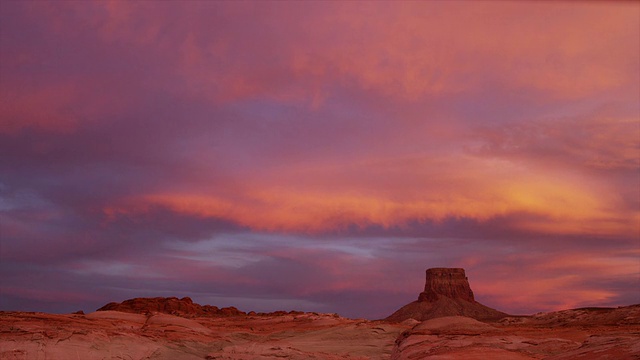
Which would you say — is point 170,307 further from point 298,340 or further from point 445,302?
point 445,302

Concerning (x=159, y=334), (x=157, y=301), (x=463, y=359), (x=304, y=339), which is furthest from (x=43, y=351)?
(x=157, y=301)

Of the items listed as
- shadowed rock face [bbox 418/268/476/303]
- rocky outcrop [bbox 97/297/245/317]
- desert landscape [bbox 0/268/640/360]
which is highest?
shadowed rock face [bbox 418/268/476/303]

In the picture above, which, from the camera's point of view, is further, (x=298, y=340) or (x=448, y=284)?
(x=448, y=284)

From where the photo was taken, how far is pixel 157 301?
107312 millimetres

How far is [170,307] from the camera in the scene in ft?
344

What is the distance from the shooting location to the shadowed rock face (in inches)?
7274

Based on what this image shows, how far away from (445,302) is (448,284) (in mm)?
15056

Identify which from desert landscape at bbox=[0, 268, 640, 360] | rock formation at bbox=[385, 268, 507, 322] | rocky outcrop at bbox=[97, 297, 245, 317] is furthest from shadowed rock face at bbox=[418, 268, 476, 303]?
desert landscape at bbox=[0, 268, 640, 360]

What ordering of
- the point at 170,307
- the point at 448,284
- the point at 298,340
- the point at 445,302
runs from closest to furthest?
the point at 298,340 → the point at 170,307 → the point at 445,302 → the point at 448,284

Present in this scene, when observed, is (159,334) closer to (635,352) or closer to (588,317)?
(635,352)

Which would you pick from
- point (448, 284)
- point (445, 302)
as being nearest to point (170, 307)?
point (445, 302)

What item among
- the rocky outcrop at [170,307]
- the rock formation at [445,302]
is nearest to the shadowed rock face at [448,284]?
the rock formation at [445,302]

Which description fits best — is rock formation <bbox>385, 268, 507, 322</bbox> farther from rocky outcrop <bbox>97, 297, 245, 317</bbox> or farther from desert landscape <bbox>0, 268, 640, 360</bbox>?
desert landscape <bbox>0, 268, 640, 360</bbox>

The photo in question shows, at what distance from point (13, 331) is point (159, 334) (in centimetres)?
1130
